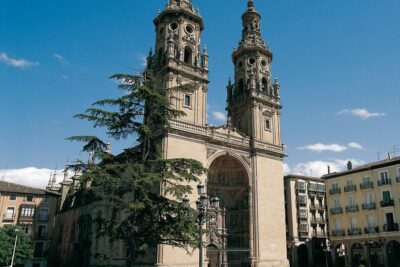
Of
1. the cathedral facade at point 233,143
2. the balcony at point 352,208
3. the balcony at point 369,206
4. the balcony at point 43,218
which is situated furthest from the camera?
the balcony at point 43,218

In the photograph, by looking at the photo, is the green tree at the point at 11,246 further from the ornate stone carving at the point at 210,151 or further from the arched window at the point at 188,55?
the arched window at the point at 188,55

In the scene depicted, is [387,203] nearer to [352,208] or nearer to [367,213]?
[367,213]

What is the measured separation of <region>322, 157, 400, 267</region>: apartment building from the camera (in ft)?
122

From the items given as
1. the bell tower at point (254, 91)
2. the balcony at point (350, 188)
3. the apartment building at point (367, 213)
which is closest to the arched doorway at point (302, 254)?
the apartment building at point (367, 213)

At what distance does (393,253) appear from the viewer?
3738 centimetres

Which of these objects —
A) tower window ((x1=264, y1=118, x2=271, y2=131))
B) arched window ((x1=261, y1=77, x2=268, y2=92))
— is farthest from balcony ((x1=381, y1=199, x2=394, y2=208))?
arched window ((x1=261, y1=77, x2=268, y2=92))

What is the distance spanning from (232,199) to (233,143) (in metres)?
5.88

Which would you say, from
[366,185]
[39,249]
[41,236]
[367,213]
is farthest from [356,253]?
[39,249]

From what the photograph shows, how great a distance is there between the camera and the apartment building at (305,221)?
49719 millimetres

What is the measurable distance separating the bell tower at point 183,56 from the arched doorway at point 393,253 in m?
22.9

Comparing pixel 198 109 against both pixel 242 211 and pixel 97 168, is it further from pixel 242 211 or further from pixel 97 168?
pixel 97 168

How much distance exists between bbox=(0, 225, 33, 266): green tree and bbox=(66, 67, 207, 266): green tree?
80.4ft

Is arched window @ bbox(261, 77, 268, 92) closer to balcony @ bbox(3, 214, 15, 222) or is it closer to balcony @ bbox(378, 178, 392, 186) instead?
balcony @ bbox(378, 178, 392, 186)

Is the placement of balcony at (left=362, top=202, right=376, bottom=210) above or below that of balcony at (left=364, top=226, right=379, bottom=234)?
above
